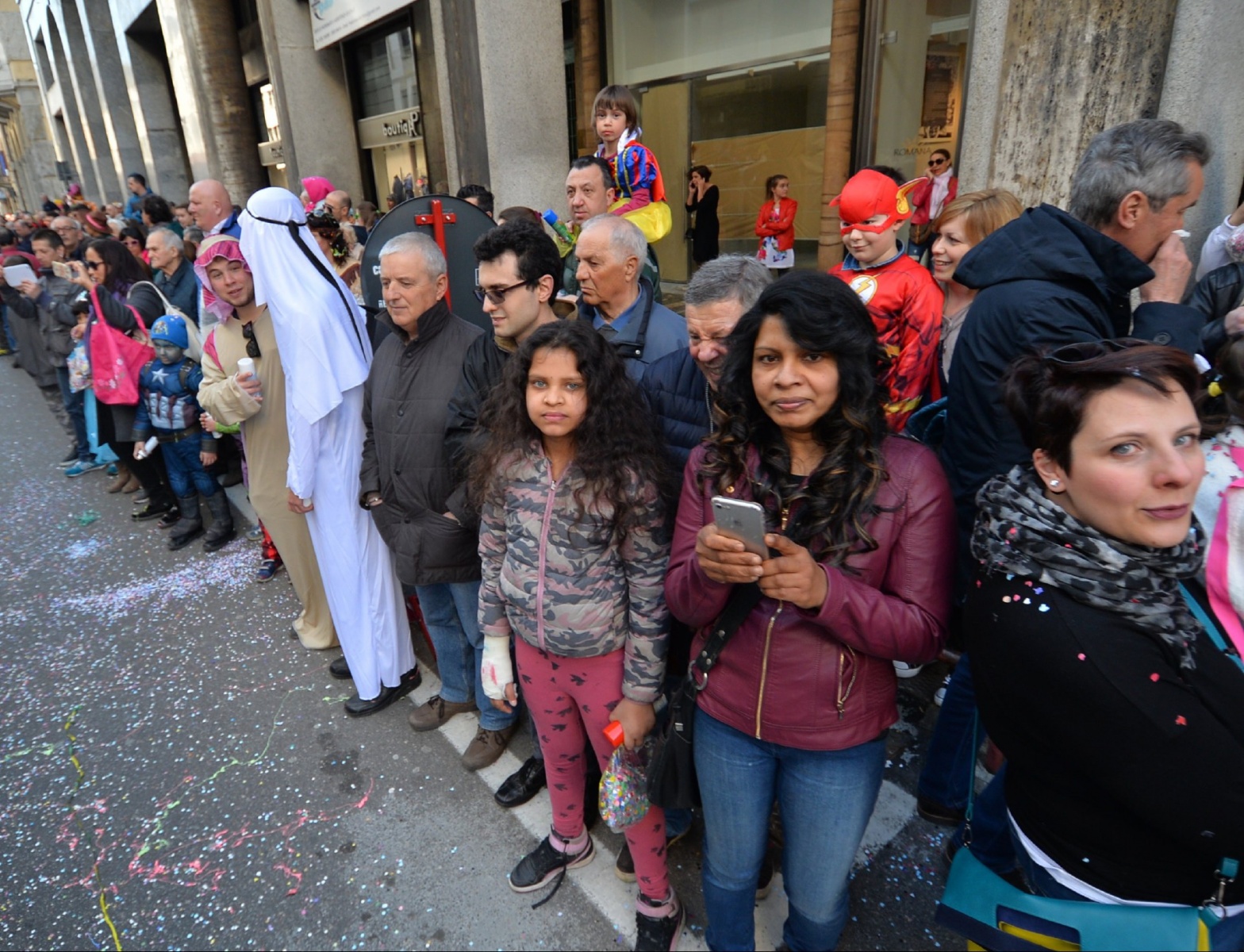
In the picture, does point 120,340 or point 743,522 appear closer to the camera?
point 743,522

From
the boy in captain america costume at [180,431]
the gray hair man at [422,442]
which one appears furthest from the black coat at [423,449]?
the boy in captain america costume at [180,431]

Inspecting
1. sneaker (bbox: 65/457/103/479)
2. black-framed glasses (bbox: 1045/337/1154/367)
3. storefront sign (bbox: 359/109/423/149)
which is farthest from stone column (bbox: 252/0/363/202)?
black-framed glasses (bbox: 1045/337/1154/367)

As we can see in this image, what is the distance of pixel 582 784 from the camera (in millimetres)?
2426

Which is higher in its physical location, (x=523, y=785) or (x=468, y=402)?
(x=468, y=402)

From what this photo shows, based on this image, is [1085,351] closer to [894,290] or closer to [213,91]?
[894,290]

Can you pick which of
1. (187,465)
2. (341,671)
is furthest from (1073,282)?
(187,465)

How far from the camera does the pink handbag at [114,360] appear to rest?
5.06 meters

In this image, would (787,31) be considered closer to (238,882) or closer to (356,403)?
(356,403)

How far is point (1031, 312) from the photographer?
6.43ft

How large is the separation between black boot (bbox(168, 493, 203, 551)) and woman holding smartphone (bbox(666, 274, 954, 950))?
5.01 metres

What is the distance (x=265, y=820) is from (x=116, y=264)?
15.5ft

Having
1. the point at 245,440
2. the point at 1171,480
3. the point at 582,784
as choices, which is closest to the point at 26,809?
the point at 245,440

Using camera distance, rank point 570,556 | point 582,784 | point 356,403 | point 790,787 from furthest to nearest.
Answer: point 356,403, point 582,784, point 570,556, point 790,787

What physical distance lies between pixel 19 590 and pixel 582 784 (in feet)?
15.1
